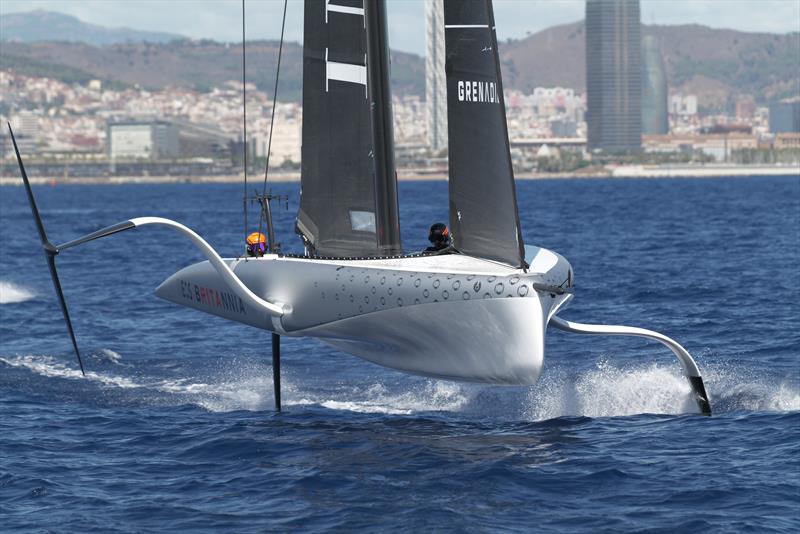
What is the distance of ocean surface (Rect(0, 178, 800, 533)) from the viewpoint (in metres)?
14.8

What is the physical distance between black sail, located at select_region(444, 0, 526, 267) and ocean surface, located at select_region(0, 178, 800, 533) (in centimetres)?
265

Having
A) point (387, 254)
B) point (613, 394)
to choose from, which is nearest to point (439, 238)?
point (387, 254)

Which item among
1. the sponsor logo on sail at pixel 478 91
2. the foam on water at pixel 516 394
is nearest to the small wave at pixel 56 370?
the foam on water at pixel 516 394

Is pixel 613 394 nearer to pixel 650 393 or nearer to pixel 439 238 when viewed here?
pixel 650 393

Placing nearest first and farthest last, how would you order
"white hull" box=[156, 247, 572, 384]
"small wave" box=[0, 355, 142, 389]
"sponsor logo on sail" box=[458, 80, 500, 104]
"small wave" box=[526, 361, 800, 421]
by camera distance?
"white hull" box=[156, 247, 572, 384] < "sponsor logo on sail" box=[458, 80, 500, 104] < "small wave" box=[526, 361, 800, 421] < "small wave" box=[0, 355, 142, 389]

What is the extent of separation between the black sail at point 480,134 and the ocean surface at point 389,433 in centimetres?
265

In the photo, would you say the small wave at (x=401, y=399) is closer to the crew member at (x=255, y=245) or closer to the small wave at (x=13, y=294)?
the crew member at (x=255, y=245)

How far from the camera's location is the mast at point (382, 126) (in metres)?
19.9

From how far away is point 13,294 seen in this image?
39.5 meters

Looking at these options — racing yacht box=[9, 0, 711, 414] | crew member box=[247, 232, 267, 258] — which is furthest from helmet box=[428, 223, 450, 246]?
crew member box=[247, 232, 267, 258]

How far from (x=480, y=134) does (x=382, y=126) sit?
2.47 meters

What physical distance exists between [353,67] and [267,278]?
3.22m

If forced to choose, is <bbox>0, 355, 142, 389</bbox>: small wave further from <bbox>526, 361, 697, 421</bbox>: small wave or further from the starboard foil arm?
the starboard foil arm

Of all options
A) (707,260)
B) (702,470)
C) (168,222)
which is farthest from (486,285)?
(707,260)
